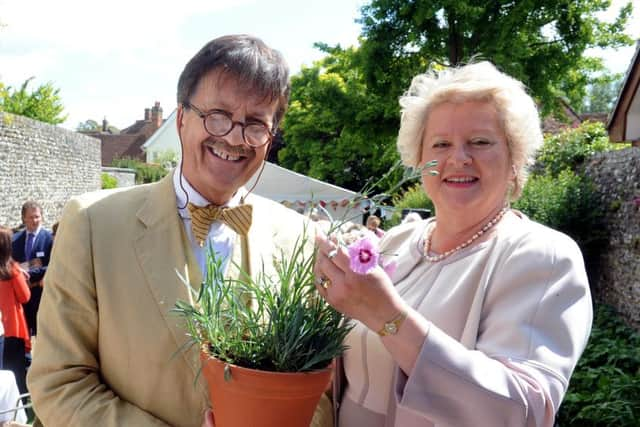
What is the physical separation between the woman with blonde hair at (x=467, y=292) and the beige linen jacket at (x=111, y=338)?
52 cm

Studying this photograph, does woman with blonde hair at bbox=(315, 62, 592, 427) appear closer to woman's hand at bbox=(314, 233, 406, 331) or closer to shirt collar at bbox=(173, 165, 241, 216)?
woman's hand at bbox=(314, 233, 406, 331)

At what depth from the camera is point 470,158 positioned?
1.62m

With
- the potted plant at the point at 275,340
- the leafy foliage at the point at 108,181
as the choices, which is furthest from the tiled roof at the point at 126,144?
the potted plant at the point at 275,340

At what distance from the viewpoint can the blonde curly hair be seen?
5.35ft

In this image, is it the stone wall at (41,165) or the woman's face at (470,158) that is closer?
the woman's face at (470,158)

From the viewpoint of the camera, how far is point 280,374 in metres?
1.15

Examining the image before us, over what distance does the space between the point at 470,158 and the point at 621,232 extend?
6578 millimetres

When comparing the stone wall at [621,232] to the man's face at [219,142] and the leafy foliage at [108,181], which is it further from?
the leafy foliage at [108,181]

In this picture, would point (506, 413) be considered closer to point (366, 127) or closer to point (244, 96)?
point (244, 96)

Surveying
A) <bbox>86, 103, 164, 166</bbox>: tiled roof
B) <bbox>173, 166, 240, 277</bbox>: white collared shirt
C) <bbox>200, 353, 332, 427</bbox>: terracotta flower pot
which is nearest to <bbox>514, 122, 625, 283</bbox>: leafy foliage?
<bbox>173, 166, 240, 277</bbox>: white collared shirt

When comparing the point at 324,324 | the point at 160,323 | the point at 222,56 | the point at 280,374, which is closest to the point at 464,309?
the point at 324,324

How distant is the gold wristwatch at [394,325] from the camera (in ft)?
3.94

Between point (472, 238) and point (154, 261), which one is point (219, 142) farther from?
point (472, 238)

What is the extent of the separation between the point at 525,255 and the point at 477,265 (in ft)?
0.52
